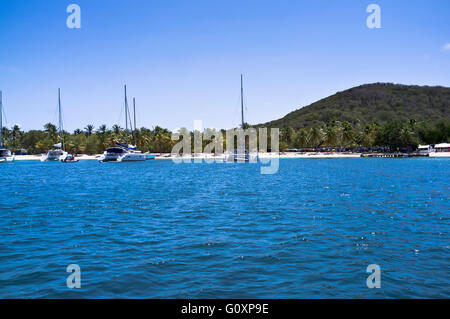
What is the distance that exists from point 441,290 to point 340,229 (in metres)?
7.25

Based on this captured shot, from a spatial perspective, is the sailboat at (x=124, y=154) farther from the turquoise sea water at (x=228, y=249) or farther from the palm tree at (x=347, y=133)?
the palm tree at (x=347, y=133)

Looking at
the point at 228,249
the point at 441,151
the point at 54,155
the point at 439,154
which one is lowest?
the point at 228,249

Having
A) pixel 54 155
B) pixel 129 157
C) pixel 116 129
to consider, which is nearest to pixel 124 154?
pixel 129 157

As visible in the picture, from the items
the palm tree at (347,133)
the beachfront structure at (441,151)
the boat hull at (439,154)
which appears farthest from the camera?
the palm tree at (347,133)

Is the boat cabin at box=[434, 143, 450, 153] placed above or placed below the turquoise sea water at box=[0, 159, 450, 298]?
above

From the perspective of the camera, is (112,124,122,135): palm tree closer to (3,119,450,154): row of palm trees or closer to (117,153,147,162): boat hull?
(3,119,450,154): row of palm trees

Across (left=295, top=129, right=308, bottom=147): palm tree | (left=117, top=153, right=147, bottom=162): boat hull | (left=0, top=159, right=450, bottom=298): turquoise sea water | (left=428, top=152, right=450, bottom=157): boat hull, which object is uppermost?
(left=295, top=129, right=308, bottom=147): palm tree

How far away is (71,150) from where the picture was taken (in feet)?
529

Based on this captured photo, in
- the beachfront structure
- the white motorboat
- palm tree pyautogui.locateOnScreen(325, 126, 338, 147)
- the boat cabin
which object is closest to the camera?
the beachfront structure

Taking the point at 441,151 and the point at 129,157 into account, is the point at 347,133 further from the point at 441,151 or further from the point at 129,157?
the point at 129,157

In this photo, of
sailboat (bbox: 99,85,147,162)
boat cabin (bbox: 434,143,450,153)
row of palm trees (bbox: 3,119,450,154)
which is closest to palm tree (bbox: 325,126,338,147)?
row of palm trees (bbox: 3,119,450,154)

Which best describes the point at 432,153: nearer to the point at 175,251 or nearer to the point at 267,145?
the point at 267,145

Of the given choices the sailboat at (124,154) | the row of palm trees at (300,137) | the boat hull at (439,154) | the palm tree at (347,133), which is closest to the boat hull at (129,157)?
the sailboat at (124,154)

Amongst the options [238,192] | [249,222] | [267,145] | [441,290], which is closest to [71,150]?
[267,145]
